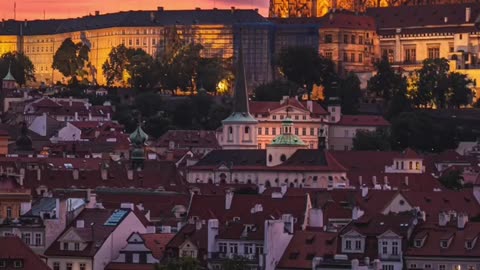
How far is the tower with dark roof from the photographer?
6329 inches

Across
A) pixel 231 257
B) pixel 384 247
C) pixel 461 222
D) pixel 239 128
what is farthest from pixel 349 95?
pixel 231 257

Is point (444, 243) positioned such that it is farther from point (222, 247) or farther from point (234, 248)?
point (222, 247)

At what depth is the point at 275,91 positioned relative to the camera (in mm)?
192875

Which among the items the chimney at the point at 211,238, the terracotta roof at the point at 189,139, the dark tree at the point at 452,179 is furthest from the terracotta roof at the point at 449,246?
the terracotta roof at the point at 189,139

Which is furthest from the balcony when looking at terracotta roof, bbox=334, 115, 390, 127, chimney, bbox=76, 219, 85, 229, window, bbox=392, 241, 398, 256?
terracotta roof, bbox=334, 115, 390, 127

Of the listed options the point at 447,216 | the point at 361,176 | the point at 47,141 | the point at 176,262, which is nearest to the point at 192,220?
the point at 447,216

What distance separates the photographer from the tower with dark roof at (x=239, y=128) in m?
161

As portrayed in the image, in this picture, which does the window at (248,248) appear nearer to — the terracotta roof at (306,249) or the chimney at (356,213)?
the terracotta roof at (306,249)

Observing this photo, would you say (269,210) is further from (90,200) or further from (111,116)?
(111,116)

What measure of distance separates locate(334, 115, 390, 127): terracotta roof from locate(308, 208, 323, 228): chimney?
96252 millimetres

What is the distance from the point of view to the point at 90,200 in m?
80.5

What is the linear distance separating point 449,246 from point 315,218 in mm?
9725

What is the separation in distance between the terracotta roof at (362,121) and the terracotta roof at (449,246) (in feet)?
341

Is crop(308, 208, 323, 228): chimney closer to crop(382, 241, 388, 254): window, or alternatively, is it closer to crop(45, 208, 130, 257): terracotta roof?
crop(382, 241, 388, 254): window
